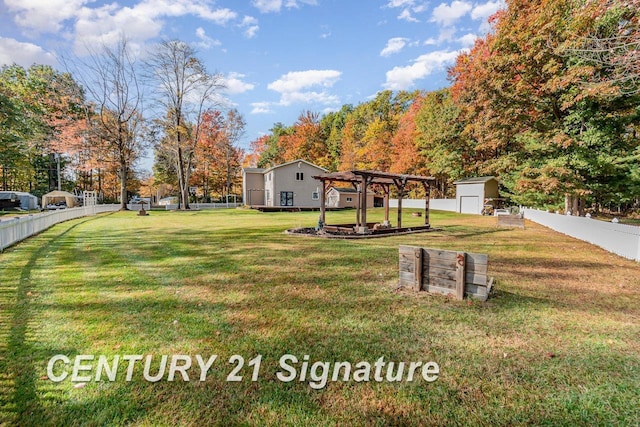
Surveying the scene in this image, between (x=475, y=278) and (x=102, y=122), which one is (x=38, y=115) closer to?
(x=102, y=122)

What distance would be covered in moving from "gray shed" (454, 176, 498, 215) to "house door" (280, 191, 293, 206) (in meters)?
17.9

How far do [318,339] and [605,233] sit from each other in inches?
424

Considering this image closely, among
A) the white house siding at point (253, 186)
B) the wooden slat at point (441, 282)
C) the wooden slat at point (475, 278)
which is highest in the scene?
the white house siding at point (253, 186)

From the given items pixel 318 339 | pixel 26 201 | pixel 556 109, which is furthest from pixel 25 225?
pixel 26 201

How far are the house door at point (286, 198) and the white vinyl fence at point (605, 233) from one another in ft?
79.4

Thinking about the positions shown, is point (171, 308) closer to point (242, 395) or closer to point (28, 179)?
point (242, 395)

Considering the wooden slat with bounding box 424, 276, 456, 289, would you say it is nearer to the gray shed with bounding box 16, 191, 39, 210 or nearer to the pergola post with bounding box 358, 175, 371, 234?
the pergola post with bounding box 358, 175, 371, 234

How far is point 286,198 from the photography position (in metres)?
33.6

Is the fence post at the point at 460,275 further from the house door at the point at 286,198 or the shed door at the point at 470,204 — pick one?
the house door at the point at 286,198

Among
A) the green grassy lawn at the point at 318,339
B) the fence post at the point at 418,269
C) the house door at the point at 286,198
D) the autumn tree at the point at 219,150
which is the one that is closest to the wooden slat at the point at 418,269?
the fence post at the point at 418,269

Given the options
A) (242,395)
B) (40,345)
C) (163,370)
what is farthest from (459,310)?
(40,345)

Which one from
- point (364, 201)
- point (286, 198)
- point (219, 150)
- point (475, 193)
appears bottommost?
point (364, 201)

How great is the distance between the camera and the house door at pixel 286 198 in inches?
1310

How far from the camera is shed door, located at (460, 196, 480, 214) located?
2812 cm
